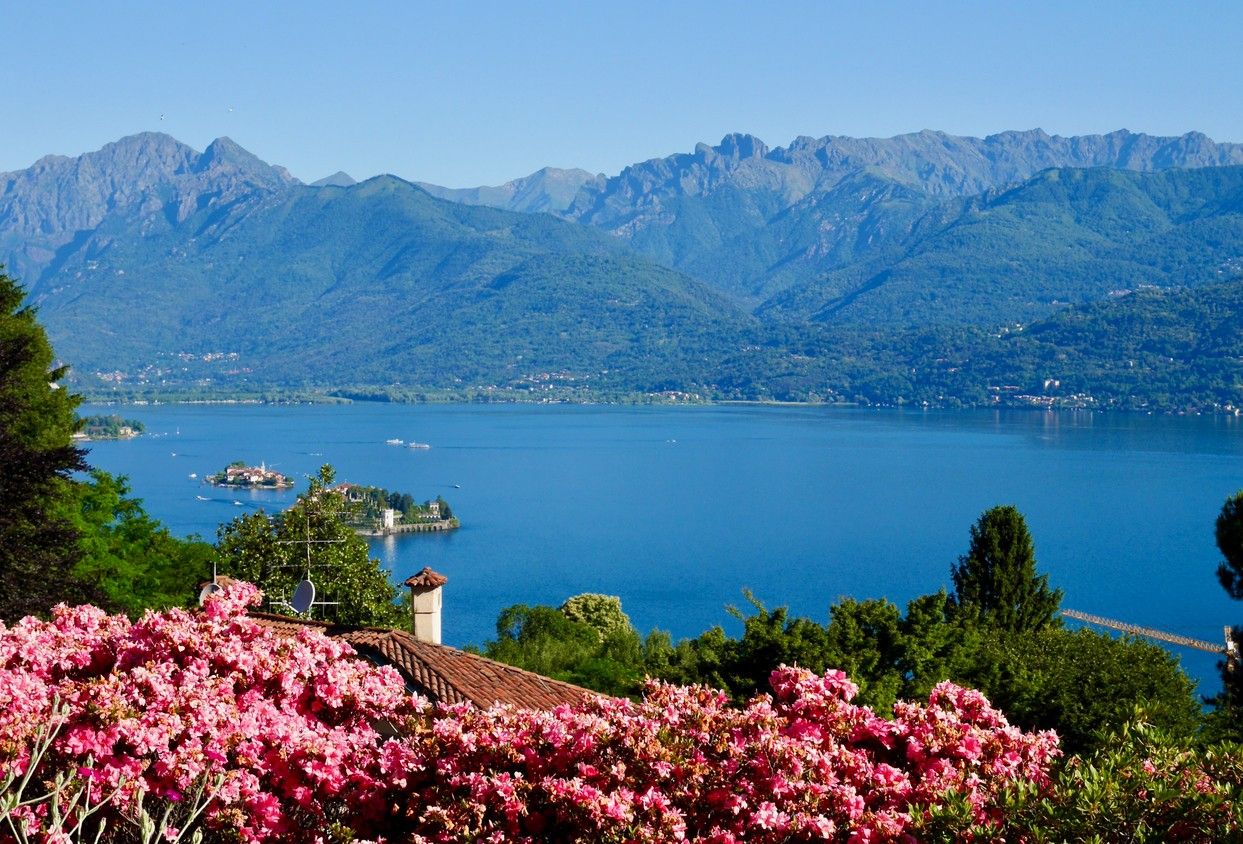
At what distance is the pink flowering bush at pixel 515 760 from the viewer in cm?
497

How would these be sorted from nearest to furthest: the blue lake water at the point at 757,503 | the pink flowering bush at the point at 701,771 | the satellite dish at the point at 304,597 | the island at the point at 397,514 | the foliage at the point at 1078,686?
1. the pink flowering bush at the point at 701,771
2. the satellite dish at the point at 304,597
3. the foliage at the point at 1078,686
4. the blue lake water at the point at 757,503
5. the island at the point at 397,514

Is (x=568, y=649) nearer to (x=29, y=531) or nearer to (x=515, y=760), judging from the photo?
(x=29, y=531)

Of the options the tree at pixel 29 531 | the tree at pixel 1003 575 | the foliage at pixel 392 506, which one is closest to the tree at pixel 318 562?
the tree at pixel 29 531

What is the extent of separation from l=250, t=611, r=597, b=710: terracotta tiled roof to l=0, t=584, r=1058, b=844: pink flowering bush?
3867mm

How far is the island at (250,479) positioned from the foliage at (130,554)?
68.9m

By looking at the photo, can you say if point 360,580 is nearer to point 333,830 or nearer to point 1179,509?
point 333,830

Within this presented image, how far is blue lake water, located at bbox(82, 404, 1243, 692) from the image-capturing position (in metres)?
58.7

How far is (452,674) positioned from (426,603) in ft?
9.97

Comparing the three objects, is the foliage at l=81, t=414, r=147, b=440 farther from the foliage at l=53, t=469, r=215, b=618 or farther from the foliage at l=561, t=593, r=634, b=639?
the foliage at l=53, t=469, r=215, b=618

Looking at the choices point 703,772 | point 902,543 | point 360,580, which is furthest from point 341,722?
point 902,543

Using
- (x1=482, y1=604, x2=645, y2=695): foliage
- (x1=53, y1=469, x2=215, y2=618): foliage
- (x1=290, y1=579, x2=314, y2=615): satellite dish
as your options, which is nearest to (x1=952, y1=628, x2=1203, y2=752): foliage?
(x1=482, y1=604, x2=645, y2=695): foliage

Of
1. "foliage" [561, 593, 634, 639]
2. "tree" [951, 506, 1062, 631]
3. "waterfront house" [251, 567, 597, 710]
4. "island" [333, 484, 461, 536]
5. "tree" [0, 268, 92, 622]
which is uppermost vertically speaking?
"tree" [0, 268, 92, 622]

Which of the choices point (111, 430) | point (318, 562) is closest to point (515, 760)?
point (318, 562)

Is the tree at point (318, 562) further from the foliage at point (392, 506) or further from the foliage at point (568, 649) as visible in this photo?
the foliage at point (392, 506)
